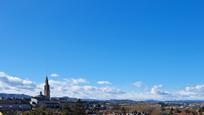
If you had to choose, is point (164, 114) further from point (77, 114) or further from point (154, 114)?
point (77, 114)

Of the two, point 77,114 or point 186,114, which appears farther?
point 186,114

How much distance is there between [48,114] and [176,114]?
81158 millimetres

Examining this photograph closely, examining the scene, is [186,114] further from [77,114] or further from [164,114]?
[77,114]

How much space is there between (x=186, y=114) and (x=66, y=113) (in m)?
79.2

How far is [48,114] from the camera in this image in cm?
11706

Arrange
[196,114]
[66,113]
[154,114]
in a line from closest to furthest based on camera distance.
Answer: [66,113], [196,114], [154,114]

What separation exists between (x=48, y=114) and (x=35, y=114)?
7.20 m

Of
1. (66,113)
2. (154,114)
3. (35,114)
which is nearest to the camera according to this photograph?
(35,114)

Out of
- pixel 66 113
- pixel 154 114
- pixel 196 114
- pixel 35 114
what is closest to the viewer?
pixel 35 114

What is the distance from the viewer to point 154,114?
19562 centimetres

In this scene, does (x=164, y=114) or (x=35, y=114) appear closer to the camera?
(x=35, y=114)

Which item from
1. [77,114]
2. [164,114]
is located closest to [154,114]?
[164,114]

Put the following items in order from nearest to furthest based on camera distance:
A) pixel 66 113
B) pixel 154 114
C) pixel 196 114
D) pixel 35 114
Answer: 1. pixel 35 114
2. pixel 66 113
3. pixel 196 114
4. pixel 154 114

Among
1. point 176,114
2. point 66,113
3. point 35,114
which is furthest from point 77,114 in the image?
point 176,114
